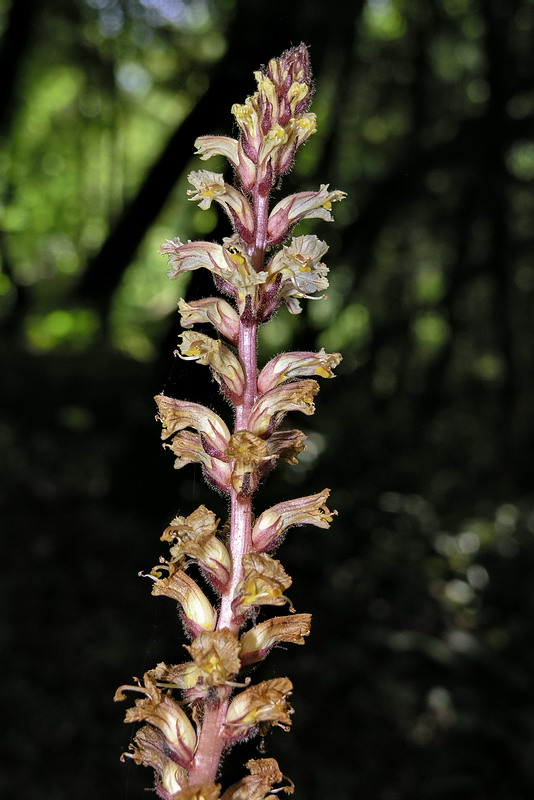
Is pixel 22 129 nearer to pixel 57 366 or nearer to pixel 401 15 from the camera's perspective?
pixel 57 366

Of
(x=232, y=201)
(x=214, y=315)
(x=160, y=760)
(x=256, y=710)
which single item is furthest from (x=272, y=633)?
(x=232, y=201)

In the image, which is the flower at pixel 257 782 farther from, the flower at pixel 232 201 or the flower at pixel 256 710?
the flower at pixel 232 201

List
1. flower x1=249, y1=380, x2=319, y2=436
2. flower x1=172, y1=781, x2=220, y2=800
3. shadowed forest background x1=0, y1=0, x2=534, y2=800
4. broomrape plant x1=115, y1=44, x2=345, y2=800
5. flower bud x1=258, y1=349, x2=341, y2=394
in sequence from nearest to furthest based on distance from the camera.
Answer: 1. flower x1=172, y1=781, x2=220, y2=800
2. broomrape plant x1=115, y1=44, x2=345, y2=800
3. flower x1=249, y1=380, x2=319, y2=436
4. flower bud x1=258, y1=349, x2=341, y2=394
5. shadowed forest background x1=0, y1=0, x2=534, y2=800

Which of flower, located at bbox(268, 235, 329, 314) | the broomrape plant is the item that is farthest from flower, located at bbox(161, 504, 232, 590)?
flower, located at bbox(268, 235, 329, 314)

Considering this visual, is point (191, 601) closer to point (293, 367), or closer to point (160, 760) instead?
point (160, 760)

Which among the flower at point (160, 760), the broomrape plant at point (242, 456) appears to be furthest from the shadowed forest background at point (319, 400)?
the broomrape plant at point (242, 456)

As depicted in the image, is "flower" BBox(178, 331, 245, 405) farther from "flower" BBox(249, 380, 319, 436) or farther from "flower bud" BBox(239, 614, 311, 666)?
"flower bud" BBox(239, 614, 311, 666)
